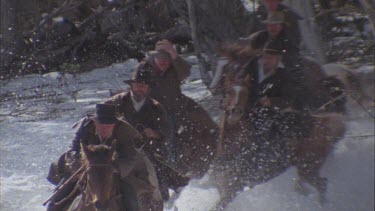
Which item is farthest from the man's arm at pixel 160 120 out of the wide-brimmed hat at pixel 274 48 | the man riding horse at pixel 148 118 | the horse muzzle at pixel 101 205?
the horse muzzle at pixel 101 205

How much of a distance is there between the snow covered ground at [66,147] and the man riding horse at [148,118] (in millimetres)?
754

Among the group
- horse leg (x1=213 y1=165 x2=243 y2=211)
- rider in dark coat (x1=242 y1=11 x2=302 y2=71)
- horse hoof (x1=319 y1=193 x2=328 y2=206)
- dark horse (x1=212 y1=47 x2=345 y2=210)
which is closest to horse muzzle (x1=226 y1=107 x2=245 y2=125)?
dark horse (x1=212 y1=47 x2=345 y2=210)

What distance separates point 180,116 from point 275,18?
1.84 m

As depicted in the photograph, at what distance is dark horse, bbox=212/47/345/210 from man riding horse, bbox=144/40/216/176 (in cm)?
43

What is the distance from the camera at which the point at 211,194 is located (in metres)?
7.41

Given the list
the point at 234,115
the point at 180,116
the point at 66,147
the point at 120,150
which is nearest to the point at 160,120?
the point at 180,116

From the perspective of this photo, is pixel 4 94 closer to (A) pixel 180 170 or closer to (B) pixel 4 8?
(B) pixel 4 8

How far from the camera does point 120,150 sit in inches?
200

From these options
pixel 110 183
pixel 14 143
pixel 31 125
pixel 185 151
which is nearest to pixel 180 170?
pixel 185 151

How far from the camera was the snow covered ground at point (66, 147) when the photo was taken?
3.77 metres

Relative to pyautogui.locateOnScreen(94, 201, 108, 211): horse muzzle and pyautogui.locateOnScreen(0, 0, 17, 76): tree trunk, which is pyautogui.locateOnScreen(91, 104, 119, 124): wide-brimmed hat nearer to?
pyautogui.locateOnScreen(94, 201, 108, 211): horse muzzle

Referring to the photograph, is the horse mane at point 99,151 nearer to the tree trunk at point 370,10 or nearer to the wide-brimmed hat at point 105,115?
the wide-brimmed hat at point 105,115

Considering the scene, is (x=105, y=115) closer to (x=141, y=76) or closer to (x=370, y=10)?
(x=141, y=76)

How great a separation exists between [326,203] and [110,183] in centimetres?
162
